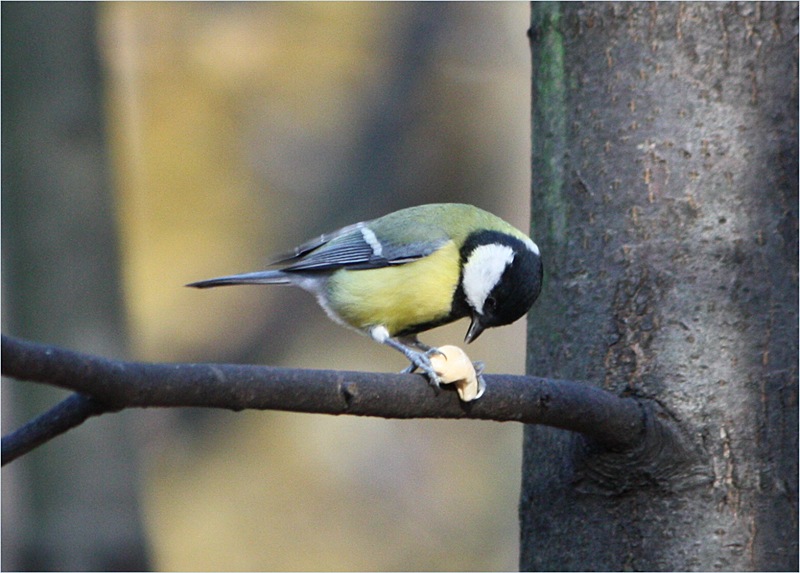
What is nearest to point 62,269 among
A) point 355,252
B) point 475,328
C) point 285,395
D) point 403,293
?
point 355,252

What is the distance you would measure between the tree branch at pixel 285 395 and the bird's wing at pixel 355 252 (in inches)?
26.1

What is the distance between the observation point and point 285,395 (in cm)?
108

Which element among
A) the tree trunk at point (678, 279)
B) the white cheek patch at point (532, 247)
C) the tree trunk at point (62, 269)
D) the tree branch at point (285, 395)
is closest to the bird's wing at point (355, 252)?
the white cheek patch at point (532, 247)

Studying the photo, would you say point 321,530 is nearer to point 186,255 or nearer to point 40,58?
point 186,255

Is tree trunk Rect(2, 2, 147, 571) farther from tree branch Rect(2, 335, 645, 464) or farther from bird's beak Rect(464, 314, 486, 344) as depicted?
tree branch Rect(2, 335, 645, 464)

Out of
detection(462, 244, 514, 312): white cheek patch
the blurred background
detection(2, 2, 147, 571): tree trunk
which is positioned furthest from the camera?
the blurred background

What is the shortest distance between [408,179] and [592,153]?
2650mm

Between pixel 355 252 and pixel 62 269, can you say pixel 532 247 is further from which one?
pixel 62 269

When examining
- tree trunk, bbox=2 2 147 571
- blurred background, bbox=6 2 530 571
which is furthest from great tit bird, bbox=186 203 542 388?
blurred background, bbox=6 2 530 571

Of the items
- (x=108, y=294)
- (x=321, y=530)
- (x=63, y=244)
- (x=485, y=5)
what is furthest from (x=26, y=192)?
(x=321, y=530)

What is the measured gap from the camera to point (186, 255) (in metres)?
4.63

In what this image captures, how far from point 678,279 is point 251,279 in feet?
2.80

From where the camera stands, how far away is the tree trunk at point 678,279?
4.99 ft

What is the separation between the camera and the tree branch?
0.91m
